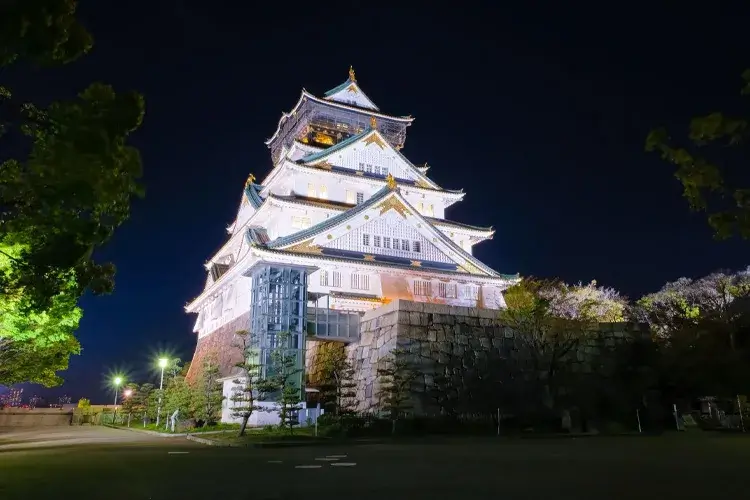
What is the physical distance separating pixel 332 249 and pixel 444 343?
9898 millimetres

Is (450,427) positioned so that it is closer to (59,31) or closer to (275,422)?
(275,422)

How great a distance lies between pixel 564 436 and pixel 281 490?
576 inches

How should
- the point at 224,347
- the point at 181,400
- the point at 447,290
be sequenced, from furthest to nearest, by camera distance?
the point at 224,347, the point at 447,290, the point at 181,400

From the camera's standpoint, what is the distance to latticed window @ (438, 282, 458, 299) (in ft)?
105

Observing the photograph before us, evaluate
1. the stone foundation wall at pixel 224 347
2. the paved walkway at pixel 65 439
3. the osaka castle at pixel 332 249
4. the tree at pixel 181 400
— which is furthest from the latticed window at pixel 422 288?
the paved walkway at pixel 65 439

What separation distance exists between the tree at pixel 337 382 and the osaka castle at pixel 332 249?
1229 millimetres

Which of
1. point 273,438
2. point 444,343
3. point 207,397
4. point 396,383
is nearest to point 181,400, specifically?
point 207,397

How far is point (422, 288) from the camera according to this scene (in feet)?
104

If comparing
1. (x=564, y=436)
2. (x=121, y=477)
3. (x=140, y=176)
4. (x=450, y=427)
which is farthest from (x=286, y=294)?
(x=140, y=176)

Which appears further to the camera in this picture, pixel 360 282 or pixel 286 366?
pixel 360 282

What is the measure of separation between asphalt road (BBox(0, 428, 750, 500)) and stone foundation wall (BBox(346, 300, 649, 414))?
9.15 metres

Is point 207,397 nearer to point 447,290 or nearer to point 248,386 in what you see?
point 248,386

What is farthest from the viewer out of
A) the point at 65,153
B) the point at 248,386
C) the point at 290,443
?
the point at 248,386

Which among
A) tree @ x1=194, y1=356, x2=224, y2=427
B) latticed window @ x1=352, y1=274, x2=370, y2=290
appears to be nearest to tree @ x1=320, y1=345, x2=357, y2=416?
latticed window @ x1=352, y1=274, x2=370, y2=290
